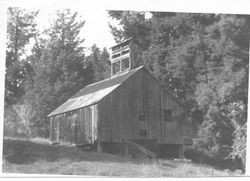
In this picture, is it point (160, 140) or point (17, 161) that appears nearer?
point (17, 161)

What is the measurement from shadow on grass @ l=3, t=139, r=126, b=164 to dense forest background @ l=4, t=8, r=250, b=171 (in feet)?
36.7

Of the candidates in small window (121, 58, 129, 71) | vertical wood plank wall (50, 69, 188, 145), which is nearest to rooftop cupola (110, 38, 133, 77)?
small window (121, 58, 129, 71)

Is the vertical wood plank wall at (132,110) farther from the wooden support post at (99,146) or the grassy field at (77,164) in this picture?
the grassy field at (77,164)

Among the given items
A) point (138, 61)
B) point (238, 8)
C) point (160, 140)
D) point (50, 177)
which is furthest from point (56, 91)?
point (50, 177)

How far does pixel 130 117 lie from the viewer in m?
36.8

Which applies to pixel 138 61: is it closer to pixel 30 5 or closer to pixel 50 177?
pixel 30 5

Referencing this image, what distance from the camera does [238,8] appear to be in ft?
119

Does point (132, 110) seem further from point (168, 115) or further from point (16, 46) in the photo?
point (16, 46)

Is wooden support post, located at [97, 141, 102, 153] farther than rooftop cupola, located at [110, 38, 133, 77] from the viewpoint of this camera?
No

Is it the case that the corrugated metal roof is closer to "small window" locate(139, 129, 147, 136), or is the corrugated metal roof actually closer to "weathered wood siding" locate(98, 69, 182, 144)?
"weathered wood siding" locate(98, 69, 182, 144)

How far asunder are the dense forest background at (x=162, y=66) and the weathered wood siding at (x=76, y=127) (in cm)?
806

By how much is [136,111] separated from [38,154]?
8.79 meters

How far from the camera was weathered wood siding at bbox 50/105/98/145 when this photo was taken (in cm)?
3625

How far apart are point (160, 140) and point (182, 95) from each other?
31.8ft
